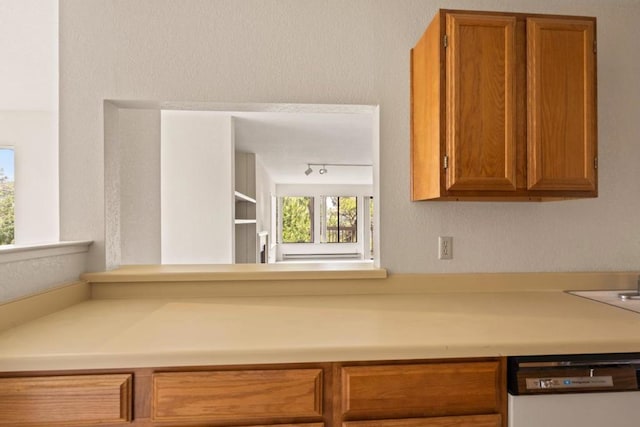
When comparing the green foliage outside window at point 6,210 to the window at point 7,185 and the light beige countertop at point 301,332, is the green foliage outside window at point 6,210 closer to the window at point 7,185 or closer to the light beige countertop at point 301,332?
the window at point 7,185

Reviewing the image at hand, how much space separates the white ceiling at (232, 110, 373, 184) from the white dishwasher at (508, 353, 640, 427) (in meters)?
1.46

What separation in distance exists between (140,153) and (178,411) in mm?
1859

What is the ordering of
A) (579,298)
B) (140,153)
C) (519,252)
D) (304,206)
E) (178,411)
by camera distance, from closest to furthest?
(178,411) < (579,298) < (519,252) < (140,153) < (304,206)

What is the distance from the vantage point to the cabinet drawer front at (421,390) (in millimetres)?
1114

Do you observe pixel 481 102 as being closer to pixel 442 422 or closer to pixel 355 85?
pixel 355 85

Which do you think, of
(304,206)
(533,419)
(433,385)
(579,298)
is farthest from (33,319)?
(304,206)

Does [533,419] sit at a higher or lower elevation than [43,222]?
lower

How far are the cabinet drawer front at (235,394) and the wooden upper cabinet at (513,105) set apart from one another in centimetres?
86

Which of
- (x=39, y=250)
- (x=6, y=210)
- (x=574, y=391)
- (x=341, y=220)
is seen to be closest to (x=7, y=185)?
(x=6, y=210)

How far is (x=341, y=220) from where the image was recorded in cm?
1009

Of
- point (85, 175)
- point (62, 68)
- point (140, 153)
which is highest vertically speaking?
point (62, 68)

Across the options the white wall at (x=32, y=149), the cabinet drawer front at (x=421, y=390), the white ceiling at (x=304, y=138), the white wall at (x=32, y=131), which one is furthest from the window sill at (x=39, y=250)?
the white wall at (x=32, y=149)

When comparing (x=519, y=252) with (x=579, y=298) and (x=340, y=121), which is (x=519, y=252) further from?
(x=340, y=121)

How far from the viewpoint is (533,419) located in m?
1.12
